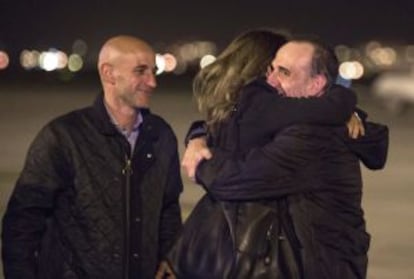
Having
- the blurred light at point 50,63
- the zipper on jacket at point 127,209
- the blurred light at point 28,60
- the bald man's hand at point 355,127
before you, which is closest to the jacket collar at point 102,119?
the zipper on jacket at point 127,209

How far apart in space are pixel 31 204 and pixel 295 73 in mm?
1114

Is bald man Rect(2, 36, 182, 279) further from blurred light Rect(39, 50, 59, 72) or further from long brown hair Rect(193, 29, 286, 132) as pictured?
blurred light Rect(39, 50, 59, 72)

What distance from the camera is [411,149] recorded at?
19688mm

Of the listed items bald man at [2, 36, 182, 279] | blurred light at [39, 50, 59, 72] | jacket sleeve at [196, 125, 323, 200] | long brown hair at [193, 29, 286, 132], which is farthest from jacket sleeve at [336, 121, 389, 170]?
blurred light at [39, 50, 59, 72]

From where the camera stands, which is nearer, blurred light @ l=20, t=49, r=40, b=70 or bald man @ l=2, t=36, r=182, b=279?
bald man @ l=2, t=36, r=182, b=279

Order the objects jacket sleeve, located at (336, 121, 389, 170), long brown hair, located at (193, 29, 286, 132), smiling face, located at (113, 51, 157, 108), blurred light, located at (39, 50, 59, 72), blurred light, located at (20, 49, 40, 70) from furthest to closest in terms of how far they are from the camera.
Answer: blurred light, located at (20, 49, 40, 70)
blurred light, located at (39, 50, 59, 72)
smiling face, located at (113, 51, 157, 108)
long brown hair, located at (193, 29, 286, 132)
jacket sleeve, located at (336, 121, 389, 170)

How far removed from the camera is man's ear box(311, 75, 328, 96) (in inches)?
128

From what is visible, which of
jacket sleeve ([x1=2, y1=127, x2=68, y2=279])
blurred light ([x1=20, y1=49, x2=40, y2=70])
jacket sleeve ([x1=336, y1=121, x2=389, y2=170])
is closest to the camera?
jacket sleeve ([x1=336, y1=121, x2=389, y2=170])

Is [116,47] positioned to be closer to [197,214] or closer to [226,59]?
[226,59]

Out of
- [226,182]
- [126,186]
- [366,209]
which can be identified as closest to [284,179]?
[226,182]

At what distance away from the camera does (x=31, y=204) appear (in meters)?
3.78

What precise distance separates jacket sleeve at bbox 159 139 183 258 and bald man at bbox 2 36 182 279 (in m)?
0.03

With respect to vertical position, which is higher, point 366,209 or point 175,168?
point 175,168

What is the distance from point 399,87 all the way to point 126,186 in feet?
88.9
